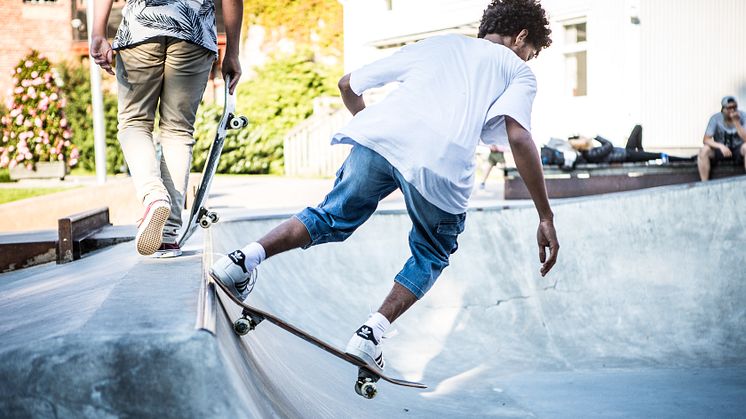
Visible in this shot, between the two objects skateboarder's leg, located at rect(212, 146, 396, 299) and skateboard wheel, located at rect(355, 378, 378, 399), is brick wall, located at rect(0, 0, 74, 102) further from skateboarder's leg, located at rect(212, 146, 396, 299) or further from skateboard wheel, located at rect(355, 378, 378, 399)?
skateboard wheel, located at rect(355, 378, 378, 399)

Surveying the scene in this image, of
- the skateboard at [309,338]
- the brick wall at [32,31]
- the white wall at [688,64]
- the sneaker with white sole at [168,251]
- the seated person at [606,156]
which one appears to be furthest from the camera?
the brick wall at [32,31]

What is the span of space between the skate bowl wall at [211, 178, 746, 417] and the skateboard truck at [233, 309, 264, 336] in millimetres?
1339

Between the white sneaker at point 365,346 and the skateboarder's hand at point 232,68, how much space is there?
1.46m

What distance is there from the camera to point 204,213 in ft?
12.3

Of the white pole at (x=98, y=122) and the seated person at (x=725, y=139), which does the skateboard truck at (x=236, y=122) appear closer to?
the seated person at (x=725, y=139)

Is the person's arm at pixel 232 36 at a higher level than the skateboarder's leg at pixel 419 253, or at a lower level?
higher

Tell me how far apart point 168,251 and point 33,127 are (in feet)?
47.6

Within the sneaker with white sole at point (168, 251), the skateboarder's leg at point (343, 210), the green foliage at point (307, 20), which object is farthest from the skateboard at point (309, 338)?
the green foliage at point (307, 20)

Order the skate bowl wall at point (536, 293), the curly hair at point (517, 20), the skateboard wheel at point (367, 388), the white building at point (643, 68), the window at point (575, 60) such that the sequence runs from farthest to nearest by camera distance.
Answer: the window at point (575, 60) → the white building at point (643, 68) → the skate bowl wall at point (536, 293) → the curly hair at point (517, 20) → the skateboard wheel at point (367, 388)

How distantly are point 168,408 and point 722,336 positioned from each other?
4638 mm

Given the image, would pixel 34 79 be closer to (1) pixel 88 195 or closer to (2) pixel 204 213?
(1) pixel 88 195

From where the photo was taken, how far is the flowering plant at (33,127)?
1672 cm

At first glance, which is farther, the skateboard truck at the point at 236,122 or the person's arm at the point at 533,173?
the skateboard truck at the point at 236,122

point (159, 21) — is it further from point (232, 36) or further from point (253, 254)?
point (253, 254)
